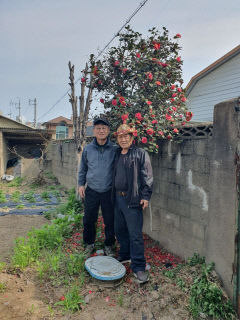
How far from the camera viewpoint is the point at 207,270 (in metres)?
2.62

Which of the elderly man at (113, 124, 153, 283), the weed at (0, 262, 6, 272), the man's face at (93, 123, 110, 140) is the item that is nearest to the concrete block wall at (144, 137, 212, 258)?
the elderly man at (113, 124, 153, 283)

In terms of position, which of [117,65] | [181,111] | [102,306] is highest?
[117,65]

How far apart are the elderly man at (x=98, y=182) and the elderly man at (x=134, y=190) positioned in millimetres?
318

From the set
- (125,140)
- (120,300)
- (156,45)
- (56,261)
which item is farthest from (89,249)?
(156,45)

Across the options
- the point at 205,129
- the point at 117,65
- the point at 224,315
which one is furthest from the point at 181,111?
the point at 224,315

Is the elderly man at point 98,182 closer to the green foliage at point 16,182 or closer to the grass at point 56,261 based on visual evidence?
the grass at point 56,261

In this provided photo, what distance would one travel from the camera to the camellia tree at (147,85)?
341 cm

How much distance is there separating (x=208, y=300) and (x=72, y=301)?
55.2 inches

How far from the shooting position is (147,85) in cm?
349

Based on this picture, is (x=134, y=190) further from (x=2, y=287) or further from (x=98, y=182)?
(x=2, y=287)

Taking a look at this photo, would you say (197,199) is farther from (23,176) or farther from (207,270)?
(23,176)

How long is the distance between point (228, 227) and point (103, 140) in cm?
197

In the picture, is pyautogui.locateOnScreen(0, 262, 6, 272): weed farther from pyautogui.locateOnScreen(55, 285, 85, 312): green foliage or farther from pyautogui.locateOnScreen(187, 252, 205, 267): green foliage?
pyautogui.locateOnScreen(187, 252, 205, 267): green foliage

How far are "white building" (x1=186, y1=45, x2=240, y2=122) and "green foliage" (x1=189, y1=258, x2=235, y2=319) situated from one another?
6824 millimetres
